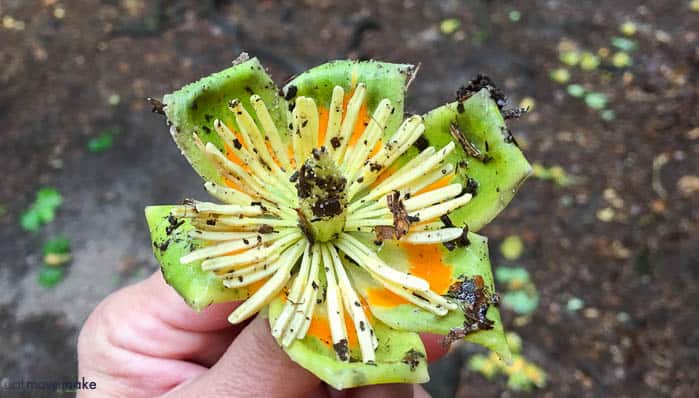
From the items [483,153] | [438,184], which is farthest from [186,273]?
[483,153]

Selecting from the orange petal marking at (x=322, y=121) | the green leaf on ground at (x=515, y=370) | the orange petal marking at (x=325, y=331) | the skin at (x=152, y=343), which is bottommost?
the green leaf on ground at (x=515, y=370)

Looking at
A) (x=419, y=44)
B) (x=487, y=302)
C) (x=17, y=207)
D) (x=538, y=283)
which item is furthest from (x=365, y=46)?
(x=487, y=302)

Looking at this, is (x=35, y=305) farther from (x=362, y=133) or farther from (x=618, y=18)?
(x=618, y=18)

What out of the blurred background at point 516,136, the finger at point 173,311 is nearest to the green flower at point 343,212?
the finger at point 173,311

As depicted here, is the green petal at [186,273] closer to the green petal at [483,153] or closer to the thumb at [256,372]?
the thumb at [256,372]

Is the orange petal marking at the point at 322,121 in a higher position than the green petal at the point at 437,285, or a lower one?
higher
